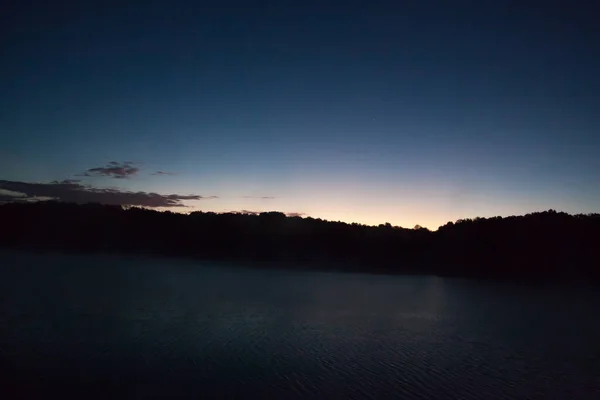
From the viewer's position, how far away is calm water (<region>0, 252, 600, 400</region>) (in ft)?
29.3

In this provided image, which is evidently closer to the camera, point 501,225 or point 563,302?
point 563,302

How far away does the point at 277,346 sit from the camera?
482 inches

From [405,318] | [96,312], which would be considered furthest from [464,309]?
[96,312]

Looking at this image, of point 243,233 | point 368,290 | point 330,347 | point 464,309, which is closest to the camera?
point 330,347

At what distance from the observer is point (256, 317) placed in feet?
53.6

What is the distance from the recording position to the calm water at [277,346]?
8930 mm

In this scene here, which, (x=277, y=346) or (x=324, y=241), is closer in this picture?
(x=277, y=346)

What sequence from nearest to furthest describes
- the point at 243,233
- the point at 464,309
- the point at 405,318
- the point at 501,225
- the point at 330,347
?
the point at 330,347
the point at 405,318
the point at 464,309
the point at 501,225
the point at 243,233

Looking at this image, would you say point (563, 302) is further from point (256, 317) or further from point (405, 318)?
point (256, 317)

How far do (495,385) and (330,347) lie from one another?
14.4 ft

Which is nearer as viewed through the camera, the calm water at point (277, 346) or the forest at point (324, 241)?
the calm water at point (277, 346)

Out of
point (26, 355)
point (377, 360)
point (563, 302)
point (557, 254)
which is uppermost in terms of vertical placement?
point (557, 254)

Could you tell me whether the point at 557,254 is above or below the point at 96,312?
above

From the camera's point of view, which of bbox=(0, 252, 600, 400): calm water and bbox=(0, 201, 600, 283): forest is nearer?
bbox=(0, 252, 600, 400): calm water
